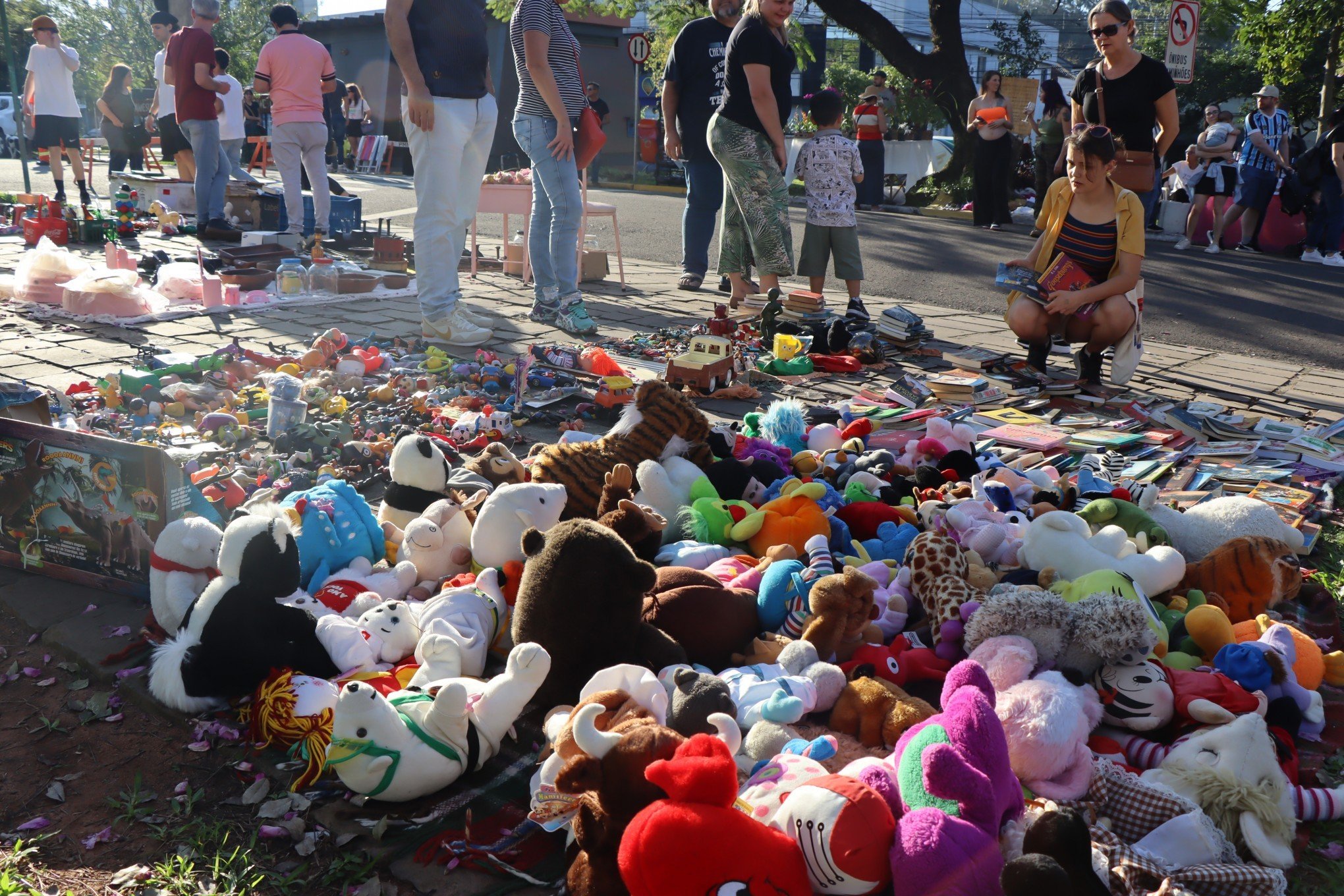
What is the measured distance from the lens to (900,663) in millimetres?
2275

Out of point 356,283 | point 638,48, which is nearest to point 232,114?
point 356,283

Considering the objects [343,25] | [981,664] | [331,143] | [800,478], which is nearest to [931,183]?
[331,143]

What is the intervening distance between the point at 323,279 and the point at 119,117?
10.4 meters

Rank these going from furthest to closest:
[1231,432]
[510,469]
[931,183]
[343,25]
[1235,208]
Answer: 1. [343,25]
2. [931,183]
3. [1235,208]
4. [1231,432]
5. [510,469]

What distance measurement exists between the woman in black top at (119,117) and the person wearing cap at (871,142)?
1022 cm


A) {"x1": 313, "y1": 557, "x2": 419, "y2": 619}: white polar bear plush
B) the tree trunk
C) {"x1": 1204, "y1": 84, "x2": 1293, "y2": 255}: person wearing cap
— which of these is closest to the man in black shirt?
{"x1": 313, "y1": 557, "x2": 419, "y2": 619}: white polar bear plush

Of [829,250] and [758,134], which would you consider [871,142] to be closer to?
[829,250]

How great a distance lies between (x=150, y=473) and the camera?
2.45m

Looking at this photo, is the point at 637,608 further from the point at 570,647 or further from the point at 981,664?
the point at 981,664

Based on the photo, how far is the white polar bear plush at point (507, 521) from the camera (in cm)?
255

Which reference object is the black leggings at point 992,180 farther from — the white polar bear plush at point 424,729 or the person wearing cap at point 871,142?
the white polar bear plush at point 424,729

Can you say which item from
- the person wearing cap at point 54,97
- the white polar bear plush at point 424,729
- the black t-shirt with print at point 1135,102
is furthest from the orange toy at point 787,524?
the person wearing cap at point 54,97

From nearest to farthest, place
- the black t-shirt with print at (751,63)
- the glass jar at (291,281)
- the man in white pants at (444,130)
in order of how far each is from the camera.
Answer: the man in white pants at (444,130) < the black t-shirt with print at (751,63) < the glass jar at (291,281)

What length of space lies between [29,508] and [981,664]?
8.00 feet
